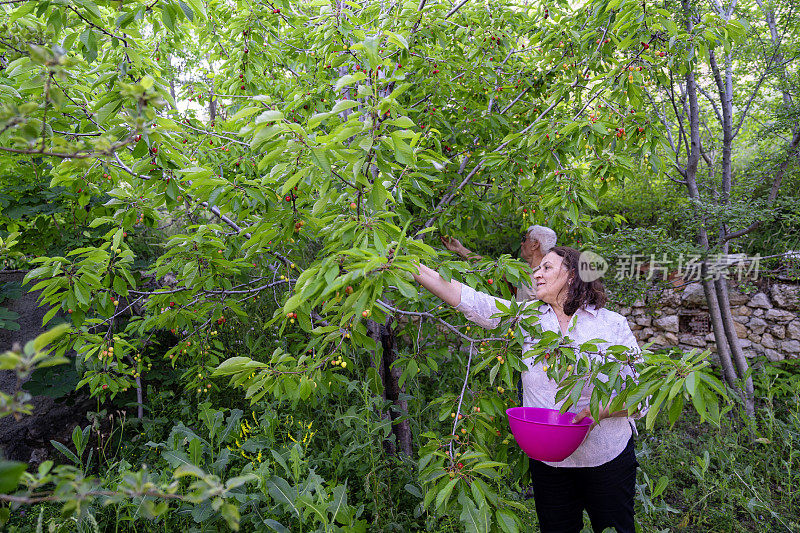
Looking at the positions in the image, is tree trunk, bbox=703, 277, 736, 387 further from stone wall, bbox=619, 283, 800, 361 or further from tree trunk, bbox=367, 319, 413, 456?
tree trunk, bbox=367, 319, 413, 456

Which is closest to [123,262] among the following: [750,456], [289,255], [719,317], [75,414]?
[289,255]

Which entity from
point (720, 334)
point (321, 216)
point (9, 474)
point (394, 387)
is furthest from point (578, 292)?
point (720, 334)

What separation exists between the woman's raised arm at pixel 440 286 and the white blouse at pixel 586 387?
0.03 metres

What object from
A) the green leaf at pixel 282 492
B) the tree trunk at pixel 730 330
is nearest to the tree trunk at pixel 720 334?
the tree trunk at pixel 730 330

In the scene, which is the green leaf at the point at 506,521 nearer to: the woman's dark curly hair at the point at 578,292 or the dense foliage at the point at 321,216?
the dense foliage at the point at 321,216

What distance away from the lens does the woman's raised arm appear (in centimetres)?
168

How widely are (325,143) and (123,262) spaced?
1142 mm

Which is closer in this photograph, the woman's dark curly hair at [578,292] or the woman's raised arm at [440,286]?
the woman's raised arm at [440,286]

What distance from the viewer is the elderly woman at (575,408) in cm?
175

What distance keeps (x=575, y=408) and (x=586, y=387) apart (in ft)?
0.30

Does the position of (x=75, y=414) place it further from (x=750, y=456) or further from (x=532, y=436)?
(x=750, y=456)

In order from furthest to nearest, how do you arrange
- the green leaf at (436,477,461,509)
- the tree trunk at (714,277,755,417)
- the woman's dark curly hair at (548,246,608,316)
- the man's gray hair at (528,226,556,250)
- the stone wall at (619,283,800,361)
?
the stone wall at (619,283,800,361)
the tree trunk at (714,277,755,417)
the man's gray hair at (528,226,556,250)
the woman's dark curly hair at (548,246,608,316)
the green leaf at (436,477,461,509)

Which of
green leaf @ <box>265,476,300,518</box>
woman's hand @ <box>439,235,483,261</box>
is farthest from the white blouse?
green leaf @ <box>265,476,300,518</box>

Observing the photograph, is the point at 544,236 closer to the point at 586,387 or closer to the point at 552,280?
the point at 552,280
